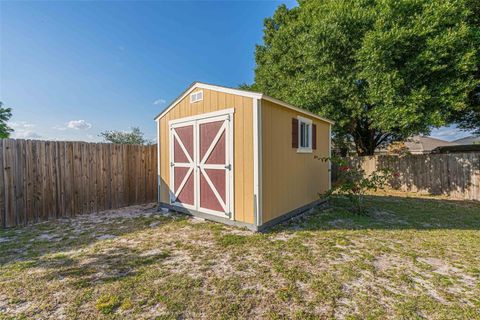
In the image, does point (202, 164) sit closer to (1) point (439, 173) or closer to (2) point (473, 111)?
(1) point (439, 173)

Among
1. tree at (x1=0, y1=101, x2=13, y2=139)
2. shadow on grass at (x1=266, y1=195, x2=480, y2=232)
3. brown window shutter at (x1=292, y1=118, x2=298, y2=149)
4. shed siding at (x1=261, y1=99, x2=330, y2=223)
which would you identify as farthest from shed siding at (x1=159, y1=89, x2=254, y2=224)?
tree at (x1=0, y1=101, x2=13, y2=139)

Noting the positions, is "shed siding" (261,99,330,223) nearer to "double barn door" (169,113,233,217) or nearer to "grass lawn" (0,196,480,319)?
"grass lawn" (0,196,480,319)

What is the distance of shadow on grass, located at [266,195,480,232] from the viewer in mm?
4656

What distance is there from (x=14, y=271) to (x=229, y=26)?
11.4m

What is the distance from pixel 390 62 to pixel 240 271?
27.6ft

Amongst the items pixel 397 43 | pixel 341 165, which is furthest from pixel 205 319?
pixel 397 43

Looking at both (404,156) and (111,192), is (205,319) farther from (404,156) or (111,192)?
(404,156)

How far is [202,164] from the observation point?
516 cm

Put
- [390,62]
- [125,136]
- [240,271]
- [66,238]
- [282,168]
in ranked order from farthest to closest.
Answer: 1. [125,136]
2. [390,62]
3. [282,168]
4. [66,238]
5. [240,271]

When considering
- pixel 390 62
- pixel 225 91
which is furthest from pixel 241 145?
pixel 390 62

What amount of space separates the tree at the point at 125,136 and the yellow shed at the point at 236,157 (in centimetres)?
941

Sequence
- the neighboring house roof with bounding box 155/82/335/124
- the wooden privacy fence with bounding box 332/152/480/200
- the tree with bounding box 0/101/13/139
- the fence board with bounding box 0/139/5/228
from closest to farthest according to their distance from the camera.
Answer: the neighboring house roof with bounding box 155/82/335/124
the fence board with bounding box 0/139/5/228
the wooden privacy fence with bounding box 332/152/480/200
the tree with bounding box 0/101/13/139

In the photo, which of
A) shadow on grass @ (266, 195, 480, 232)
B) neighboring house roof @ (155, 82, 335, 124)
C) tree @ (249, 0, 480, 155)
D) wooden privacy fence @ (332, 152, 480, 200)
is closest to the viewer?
neighboring house roof @ (155, 82, 335, 124)

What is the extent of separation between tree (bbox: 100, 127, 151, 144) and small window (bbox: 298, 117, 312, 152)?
12391mm
